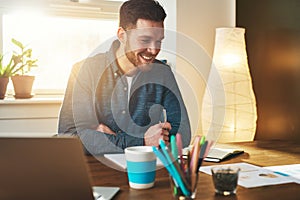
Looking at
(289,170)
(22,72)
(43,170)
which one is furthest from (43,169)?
(22,72)

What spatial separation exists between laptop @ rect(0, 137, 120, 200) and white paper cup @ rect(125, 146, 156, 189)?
311 millimetres

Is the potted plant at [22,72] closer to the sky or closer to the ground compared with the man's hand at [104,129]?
closer to the sky

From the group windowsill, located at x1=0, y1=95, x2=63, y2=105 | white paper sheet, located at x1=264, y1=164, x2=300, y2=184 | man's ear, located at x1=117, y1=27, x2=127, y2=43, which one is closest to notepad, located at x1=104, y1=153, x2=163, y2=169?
white paper sheet, located at x1=264, y1=164, x2=300, y2=184

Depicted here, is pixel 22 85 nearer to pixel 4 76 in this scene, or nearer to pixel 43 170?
pixel 4 76

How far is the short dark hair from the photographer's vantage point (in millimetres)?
1869

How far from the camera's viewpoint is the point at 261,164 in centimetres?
141

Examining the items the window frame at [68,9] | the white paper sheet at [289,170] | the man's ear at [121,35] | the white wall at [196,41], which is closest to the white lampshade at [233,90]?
the white wall at [196,41]

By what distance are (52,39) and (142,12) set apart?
3.98 feet

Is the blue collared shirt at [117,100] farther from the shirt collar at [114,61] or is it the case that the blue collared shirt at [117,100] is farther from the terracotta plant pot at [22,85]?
the terracotta plant pot at [22,85]

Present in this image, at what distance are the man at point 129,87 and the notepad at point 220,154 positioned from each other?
0.25 meters

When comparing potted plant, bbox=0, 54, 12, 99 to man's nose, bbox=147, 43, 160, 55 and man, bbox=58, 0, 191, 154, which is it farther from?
man's nose, bbox=147, 43, 160, 55

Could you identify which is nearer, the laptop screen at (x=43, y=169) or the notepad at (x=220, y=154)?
the laptop screen at (x=43, y=169)

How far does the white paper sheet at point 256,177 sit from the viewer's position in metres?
1.15

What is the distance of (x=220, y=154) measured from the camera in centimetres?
152
